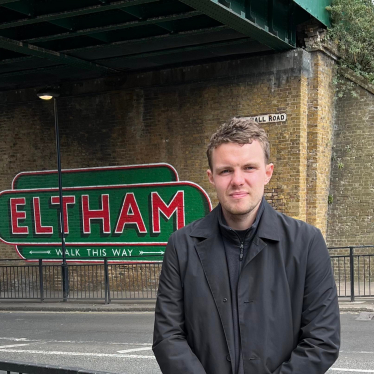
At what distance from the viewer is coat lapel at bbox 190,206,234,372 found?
2.27 meters

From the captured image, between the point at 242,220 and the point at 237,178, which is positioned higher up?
the point at 237,178

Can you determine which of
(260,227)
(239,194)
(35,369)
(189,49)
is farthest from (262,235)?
(189,49)

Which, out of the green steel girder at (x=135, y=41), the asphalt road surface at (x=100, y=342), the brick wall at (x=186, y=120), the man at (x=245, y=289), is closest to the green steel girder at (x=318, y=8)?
the brick wall at (x=186, y=120)

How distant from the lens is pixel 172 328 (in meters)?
2.35

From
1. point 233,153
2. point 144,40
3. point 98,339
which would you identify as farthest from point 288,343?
point 144,40

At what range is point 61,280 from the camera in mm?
14961

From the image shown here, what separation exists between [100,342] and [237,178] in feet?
22.9

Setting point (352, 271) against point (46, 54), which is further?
point (46, 54)

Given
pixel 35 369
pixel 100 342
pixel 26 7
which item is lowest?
pixel 100 342

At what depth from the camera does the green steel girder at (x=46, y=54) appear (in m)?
11.6

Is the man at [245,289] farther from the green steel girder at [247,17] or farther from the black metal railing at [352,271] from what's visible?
the black metal railing at [352,271]

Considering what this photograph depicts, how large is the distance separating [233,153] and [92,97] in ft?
42.2

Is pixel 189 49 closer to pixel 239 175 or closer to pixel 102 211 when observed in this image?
pixel 102 211

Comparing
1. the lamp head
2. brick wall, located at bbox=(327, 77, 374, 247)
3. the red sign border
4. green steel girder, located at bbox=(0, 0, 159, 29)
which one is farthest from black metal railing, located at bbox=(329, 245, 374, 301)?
the lamp head
